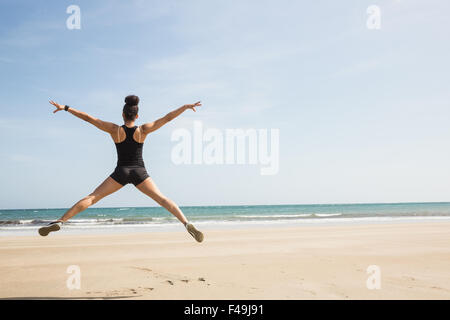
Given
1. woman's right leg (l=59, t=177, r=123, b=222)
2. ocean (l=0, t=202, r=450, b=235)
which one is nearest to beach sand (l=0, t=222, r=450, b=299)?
woman's right leg (l=59, t=177, r=123, b=222)

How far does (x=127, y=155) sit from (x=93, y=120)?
0.65 metres

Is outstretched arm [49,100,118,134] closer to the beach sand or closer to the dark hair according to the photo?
the dark hair

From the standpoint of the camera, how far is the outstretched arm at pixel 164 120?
493cm

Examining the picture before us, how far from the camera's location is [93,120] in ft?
16.3

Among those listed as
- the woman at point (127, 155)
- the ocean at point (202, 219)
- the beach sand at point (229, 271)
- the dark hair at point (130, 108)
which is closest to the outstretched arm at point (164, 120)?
the woman at point (127, 155)

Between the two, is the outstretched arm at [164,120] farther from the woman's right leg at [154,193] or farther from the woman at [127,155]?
the woman's right leg at [154,193]

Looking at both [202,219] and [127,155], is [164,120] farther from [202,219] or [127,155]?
[202,219]

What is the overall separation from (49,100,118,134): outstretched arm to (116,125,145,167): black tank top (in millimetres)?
159

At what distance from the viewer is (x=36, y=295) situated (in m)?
6.28

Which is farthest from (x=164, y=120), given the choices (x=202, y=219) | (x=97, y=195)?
(x=202, y=219)

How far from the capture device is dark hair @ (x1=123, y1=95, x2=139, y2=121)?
16.6ft
